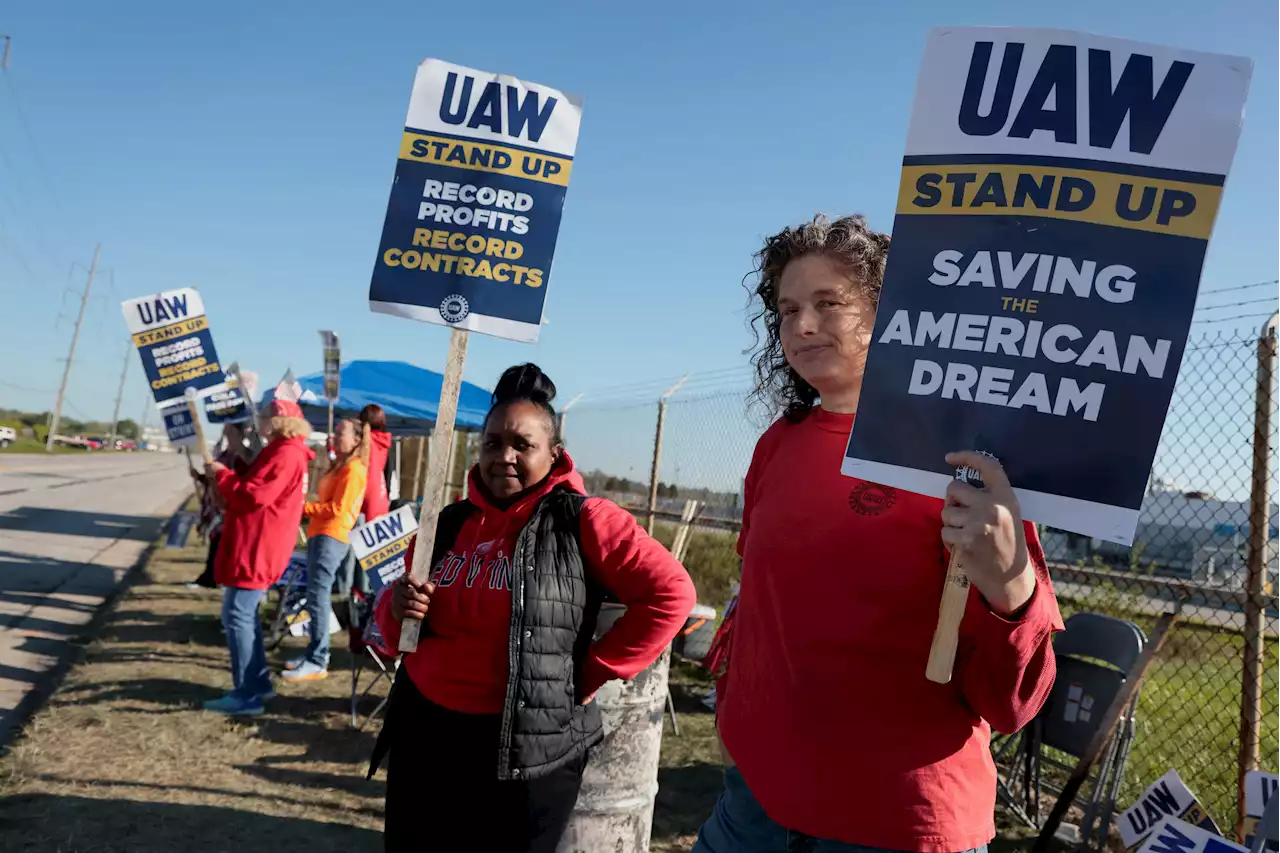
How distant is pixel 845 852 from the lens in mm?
1552

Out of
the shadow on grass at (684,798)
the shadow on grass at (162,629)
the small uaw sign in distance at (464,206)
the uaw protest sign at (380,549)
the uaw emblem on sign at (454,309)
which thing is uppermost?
the small uaw sign in distance at (464,206)

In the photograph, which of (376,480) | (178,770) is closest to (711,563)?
(376,480)

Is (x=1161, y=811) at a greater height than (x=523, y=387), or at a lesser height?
lesser

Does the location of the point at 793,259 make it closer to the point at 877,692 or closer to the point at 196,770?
the point at 877,692

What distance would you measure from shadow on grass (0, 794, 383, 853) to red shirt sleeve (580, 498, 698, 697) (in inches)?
88.2

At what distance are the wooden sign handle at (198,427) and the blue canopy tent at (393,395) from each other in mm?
5300

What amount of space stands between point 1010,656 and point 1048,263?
622 mm

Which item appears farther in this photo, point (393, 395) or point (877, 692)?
point (393, 395)

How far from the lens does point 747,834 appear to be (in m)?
1.70

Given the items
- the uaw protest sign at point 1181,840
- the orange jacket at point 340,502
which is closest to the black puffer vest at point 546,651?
the uaw protest sign at point 1181,840

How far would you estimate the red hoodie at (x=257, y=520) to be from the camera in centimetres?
565

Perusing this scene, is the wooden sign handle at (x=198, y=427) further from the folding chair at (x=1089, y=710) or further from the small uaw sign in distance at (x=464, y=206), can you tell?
the folding chair at (x=1089, y=710)

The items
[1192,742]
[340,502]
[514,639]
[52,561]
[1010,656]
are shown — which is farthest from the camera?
[52,561]

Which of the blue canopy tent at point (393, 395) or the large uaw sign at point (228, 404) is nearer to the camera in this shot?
the large uaw sign at point (228, 404)
